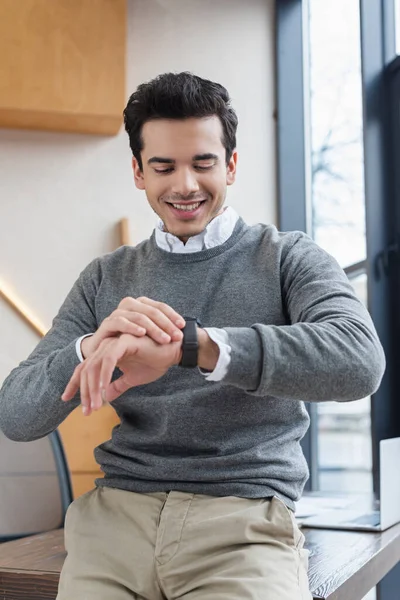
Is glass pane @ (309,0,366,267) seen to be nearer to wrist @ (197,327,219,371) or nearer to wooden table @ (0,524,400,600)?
wooden table @ (0,524,400,600)

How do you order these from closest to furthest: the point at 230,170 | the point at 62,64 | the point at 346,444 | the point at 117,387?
1. the point at 117,387
2. the point at 230,170
3. the point at 346,444
4. the point at 62,64

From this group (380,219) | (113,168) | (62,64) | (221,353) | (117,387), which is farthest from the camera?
(113,168)

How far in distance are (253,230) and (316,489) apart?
1637 mm

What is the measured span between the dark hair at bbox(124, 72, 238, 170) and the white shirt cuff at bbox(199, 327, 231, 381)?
18.4 inches

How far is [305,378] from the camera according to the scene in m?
1.00

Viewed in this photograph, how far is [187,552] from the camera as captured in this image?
3.47ft

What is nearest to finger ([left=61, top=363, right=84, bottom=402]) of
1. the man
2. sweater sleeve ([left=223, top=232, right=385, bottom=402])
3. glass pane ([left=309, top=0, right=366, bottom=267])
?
the man

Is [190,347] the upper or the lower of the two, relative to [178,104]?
lower

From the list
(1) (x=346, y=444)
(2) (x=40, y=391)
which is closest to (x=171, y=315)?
(2) (x=40, y=391)

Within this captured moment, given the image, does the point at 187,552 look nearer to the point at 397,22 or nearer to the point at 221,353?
the point at 221,353

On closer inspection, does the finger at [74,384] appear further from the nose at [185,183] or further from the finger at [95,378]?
the nose at [185,183]

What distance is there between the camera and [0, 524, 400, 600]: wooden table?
119 centimetres

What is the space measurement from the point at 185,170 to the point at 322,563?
0.69 m

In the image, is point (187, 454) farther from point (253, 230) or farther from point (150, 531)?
point (253, 230)
